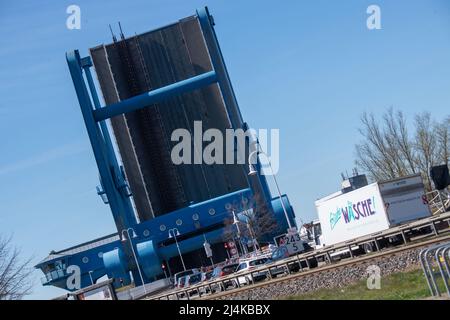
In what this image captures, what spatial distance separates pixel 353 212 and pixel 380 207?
83.6 inches

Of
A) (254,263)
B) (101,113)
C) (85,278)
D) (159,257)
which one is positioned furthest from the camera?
(85,278)

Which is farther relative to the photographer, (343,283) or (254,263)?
(254,263)

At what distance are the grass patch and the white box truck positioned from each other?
1045cm

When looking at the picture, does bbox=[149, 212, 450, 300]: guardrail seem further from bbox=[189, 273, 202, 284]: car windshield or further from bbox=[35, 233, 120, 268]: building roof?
bbox=[35, 233, 120, 268]: building roof

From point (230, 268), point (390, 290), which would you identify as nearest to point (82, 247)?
point (230, 268)

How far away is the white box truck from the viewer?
97.9 feet

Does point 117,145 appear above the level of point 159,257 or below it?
above

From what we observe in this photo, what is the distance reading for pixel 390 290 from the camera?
50.8 feet

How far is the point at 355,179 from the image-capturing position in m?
44.6

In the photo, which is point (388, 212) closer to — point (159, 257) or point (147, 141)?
point (147, 141)
